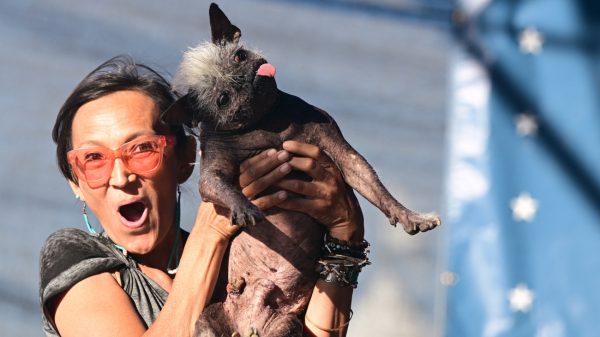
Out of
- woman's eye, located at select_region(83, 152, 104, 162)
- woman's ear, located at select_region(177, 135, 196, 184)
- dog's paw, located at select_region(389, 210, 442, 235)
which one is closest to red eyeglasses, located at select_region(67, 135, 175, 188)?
woman's eye, located at select_region(83, 152, 104, 162)

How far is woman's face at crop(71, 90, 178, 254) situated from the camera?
7.13 feet

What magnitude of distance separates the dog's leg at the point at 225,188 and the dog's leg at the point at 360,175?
0.20 meters

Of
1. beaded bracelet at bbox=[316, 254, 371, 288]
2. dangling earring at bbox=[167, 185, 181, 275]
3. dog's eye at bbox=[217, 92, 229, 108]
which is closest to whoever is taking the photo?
dog's eye at bbox=[217, 92, 229, 108]

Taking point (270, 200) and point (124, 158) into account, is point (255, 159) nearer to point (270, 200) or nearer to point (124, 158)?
point (270, 200)

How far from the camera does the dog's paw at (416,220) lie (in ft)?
6.35

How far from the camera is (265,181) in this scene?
1.98 meters

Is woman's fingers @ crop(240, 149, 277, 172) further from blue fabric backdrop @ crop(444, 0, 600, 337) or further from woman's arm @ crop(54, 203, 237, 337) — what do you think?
blue fabric backdrop @ crop(444, 0, 600, 337)

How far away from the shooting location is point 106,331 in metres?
2.01

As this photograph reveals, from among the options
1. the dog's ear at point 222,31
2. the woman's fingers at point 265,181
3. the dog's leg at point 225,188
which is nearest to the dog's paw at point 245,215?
the dog's leg at point 225,188

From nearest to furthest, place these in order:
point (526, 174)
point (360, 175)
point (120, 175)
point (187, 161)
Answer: point (360, 175) < point (120, 175) < point (187, 161) < point (526, 174)

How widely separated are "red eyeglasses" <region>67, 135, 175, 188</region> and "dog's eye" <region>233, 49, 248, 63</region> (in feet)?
1.07

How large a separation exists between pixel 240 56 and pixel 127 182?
0.40 metres

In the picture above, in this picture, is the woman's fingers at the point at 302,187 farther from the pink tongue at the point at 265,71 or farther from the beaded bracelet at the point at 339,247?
the pink tongue at the point at 265,71

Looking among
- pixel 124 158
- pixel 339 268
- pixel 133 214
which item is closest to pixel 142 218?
pixel 133 214
